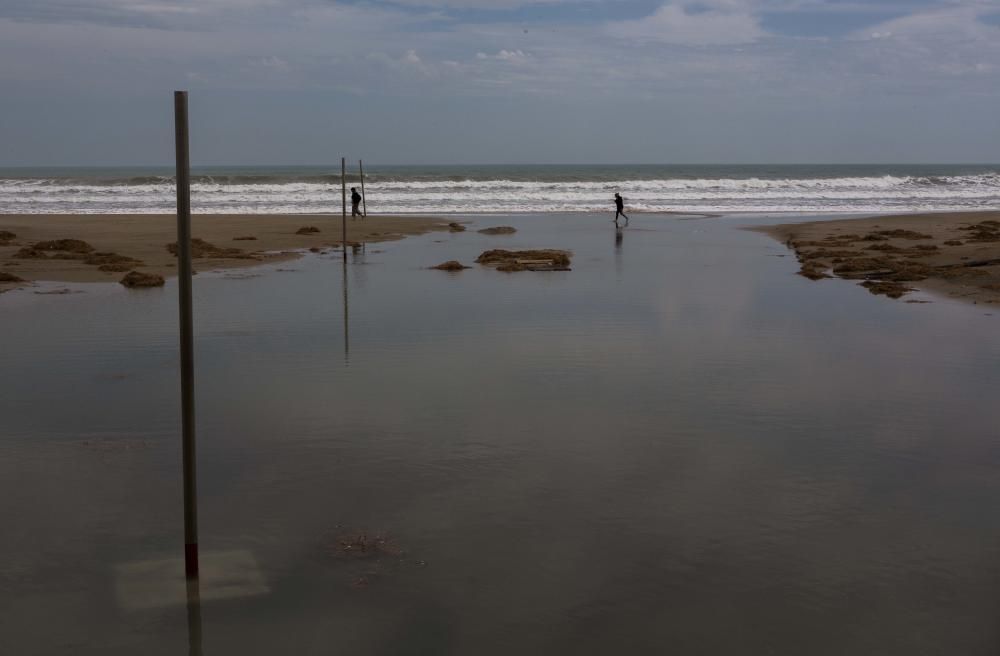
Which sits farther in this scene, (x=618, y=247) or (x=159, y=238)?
(x=159, y=238)

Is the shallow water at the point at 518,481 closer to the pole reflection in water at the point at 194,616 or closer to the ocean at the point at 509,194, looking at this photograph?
the pole reflection in water at the point at 194,616

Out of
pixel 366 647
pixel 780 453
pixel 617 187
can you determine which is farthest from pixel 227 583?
pixel 617 187

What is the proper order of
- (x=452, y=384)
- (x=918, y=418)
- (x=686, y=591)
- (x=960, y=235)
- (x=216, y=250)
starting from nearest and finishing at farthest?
(x=686, y=591), (x=918, y=418), (x=452, y=384), (x=216, y=250), (x=960, y=235)

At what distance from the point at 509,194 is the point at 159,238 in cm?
3170

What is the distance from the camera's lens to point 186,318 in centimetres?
511

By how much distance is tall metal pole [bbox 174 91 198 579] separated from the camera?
189 inches

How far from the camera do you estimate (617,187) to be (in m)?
59.1

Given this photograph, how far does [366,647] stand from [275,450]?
3030 millimetres

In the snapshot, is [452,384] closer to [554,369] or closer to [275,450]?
[554,369]

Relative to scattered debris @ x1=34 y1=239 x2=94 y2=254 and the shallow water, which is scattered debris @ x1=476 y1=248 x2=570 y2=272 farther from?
scattered debris @ x1=34 y1=239 x2=94 y2=254

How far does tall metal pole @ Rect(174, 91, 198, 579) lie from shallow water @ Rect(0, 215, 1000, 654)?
16.3 inches

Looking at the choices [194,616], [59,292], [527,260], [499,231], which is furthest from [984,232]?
[194,616]

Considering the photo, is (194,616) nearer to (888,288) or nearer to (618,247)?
(888,288)

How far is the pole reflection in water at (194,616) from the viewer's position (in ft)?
15.6
